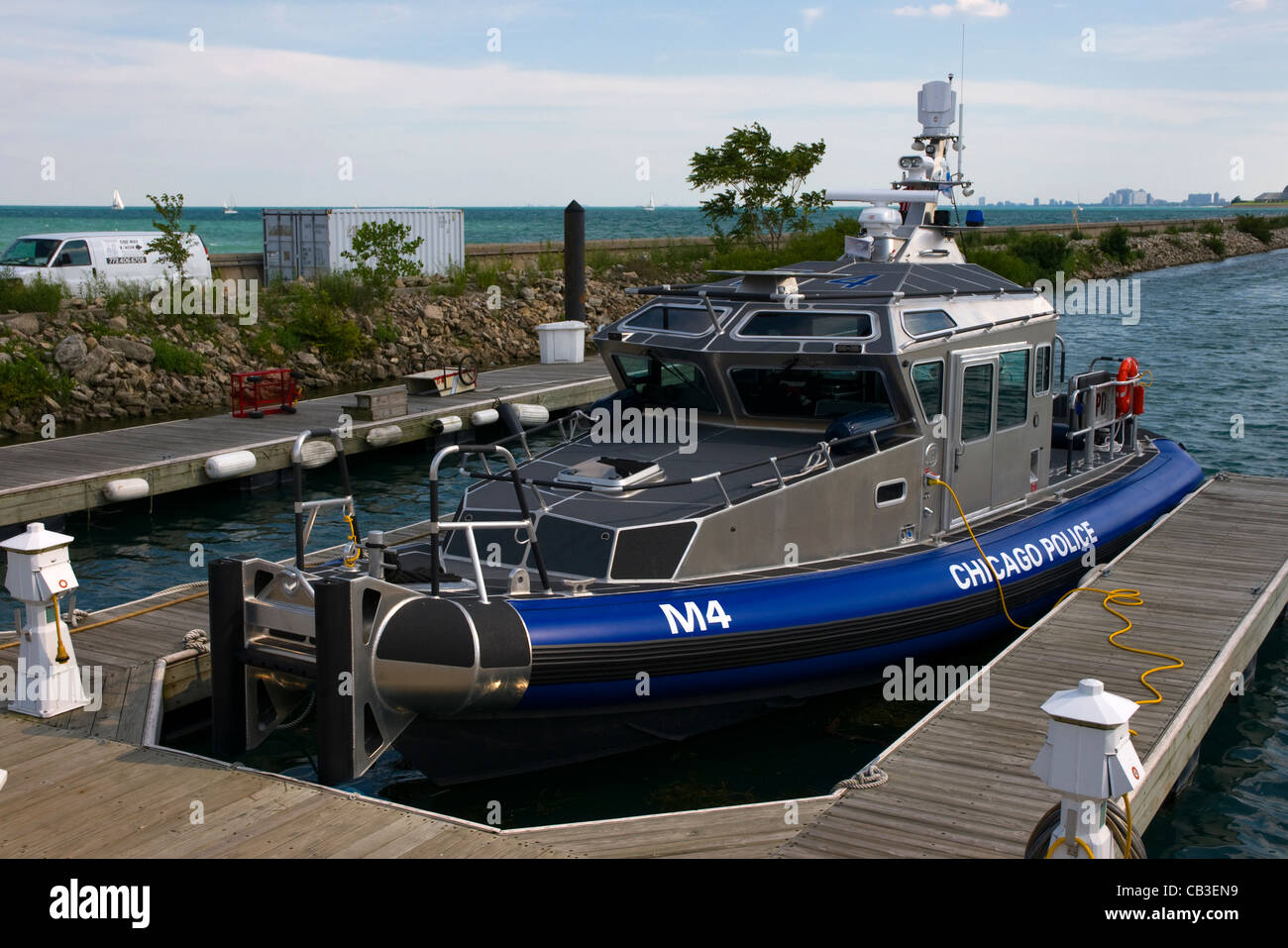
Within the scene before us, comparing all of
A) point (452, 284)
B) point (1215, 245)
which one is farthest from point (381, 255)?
point (1215, 245)

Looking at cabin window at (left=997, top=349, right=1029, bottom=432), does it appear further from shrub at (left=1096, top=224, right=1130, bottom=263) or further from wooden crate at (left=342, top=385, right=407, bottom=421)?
shrub at (left=1096, top=224, right=1130, bottom=263)

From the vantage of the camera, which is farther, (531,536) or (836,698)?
(836,698)

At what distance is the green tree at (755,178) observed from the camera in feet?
118

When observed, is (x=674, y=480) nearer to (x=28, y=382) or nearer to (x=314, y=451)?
(x=314, y=451)


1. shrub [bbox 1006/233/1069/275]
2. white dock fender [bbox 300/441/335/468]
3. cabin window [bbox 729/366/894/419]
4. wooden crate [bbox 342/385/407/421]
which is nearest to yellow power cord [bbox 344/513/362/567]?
cabin window [bbox 729/366/894/419]

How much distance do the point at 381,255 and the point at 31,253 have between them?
7170 mm

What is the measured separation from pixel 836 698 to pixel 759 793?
4.75 ft

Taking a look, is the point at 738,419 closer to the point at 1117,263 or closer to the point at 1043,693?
the point at 1043,693

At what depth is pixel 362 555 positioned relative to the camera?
352 inches

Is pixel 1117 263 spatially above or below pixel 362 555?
above

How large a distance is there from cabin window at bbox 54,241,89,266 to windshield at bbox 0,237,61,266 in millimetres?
177

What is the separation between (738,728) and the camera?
916 centimetres
